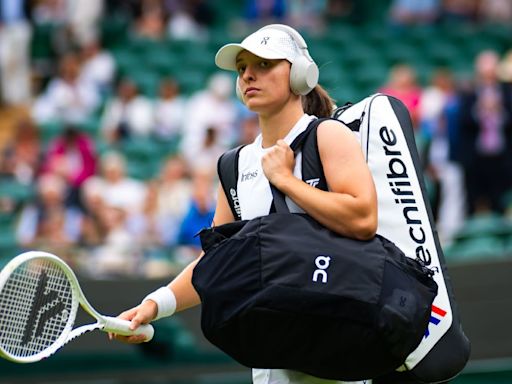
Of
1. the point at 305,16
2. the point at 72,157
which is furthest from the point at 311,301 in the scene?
the point at 305,16

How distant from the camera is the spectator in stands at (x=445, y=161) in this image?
1068 centimetres

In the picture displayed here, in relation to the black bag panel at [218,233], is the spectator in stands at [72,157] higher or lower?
lower

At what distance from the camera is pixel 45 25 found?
47.8ft

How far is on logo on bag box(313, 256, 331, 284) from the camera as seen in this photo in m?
4.36

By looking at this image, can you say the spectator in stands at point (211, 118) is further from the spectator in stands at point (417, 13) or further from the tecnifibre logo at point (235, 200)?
the tecnifibre logo at point (235, 200)

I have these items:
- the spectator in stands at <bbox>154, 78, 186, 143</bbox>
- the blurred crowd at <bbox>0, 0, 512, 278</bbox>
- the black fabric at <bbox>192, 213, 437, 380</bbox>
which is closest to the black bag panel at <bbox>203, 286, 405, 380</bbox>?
the black fabric at <bbox>192, 213, 437, 380</bbox>

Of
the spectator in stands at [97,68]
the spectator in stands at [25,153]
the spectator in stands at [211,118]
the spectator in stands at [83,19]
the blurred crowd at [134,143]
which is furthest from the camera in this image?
the spectator in stands at [83,19]

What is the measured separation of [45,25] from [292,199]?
1045 cm

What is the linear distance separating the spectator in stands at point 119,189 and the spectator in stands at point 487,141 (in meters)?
2.69

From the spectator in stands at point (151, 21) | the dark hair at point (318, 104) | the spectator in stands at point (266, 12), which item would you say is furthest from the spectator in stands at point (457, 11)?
the dark hair at point (318, 104)

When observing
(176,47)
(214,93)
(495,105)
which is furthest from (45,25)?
(495,105)

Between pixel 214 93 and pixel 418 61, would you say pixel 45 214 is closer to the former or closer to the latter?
pixel 214 93

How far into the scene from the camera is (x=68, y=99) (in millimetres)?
13203

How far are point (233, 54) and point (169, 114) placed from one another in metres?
8.08
